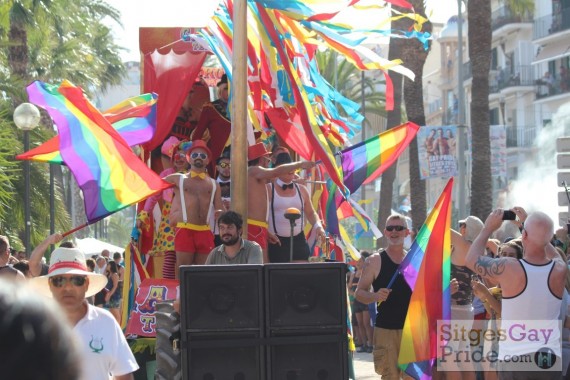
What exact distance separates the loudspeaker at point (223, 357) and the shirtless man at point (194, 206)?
A: 3449mm

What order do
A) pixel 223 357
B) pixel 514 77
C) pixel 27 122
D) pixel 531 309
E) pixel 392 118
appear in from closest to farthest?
pixel 223 357
pixel 531 309
pixel 27 122
pixel 392 118
pixel 514 77

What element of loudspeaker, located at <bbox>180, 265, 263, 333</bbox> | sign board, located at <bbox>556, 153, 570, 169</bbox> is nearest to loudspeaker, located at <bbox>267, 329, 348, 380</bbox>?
loudspeaker, located at <bbox>180, 265, 263, 333</bbox>

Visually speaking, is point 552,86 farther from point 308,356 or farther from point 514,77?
point 308,356

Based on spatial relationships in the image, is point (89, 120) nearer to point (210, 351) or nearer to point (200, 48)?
point (200, 48)

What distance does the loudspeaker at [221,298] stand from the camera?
21.4 feet

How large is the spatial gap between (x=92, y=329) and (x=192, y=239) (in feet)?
15.3

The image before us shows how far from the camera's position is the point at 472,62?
24.7 m

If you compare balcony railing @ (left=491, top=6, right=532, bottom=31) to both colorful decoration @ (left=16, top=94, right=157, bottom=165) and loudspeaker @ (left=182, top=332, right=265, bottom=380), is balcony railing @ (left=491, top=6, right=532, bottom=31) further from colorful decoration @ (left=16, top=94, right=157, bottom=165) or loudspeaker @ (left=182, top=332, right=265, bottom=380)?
loudspeaker @ (left=182, top=332, right=265, bottom=380)

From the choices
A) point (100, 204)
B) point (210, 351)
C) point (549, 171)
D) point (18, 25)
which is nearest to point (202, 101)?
point (100, 204)

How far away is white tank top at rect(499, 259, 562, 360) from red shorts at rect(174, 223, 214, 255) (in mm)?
3759

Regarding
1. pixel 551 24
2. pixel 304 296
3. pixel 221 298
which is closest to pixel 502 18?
pixel 551 24

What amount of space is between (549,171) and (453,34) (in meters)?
20.5

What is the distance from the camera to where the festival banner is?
9.73 m

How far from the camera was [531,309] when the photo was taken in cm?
682
